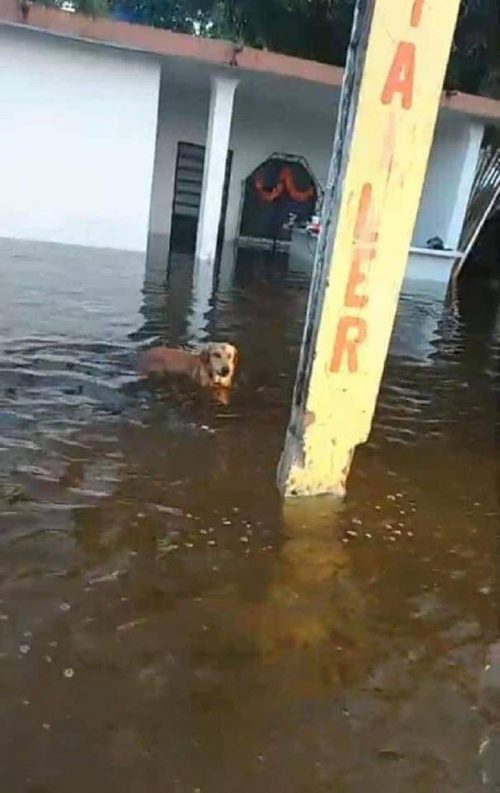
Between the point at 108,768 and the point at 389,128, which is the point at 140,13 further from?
the point at 108,768

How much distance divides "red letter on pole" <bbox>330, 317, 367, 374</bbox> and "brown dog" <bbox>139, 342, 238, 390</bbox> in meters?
2.50

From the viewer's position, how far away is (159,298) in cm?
988

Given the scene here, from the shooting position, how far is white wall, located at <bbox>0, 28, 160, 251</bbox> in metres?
12.2

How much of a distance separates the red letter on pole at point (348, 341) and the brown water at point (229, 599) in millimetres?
752

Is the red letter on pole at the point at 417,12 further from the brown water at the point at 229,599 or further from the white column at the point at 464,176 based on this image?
the white column at the point at 464,176

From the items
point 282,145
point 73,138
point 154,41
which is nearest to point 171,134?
point 282,145

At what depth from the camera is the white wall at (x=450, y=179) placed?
15.5 metres

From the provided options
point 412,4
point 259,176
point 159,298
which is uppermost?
point 412,4

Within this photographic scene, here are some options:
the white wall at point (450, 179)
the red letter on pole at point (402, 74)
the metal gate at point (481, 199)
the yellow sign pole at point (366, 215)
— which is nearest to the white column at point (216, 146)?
the white wall at point (450, 179)

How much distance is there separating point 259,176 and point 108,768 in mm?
18342

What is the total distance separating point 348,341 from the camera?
3.68m

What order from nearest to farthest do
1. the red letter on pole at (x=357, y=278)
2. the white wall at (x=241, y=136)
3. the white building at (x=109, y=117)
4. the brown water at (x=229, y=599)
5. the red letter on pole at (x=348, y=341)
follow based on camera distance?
the brown water at (x=229, y=599) → the red letter on pole at (x=357, y=278) → the red letter on pole at (x=348, y=341) → the white building at (x=109, y=117) → the white wall at (x=241, y=136)

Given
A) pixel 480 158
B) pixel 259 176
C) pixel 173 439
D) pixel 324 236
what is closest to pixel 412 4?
pixel 324 236

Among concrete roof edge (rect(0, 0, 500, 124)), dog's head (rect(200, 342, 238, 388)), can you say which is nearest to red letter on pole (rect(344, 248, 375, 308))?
dog's head (rect(200, 342, 238, 388))
